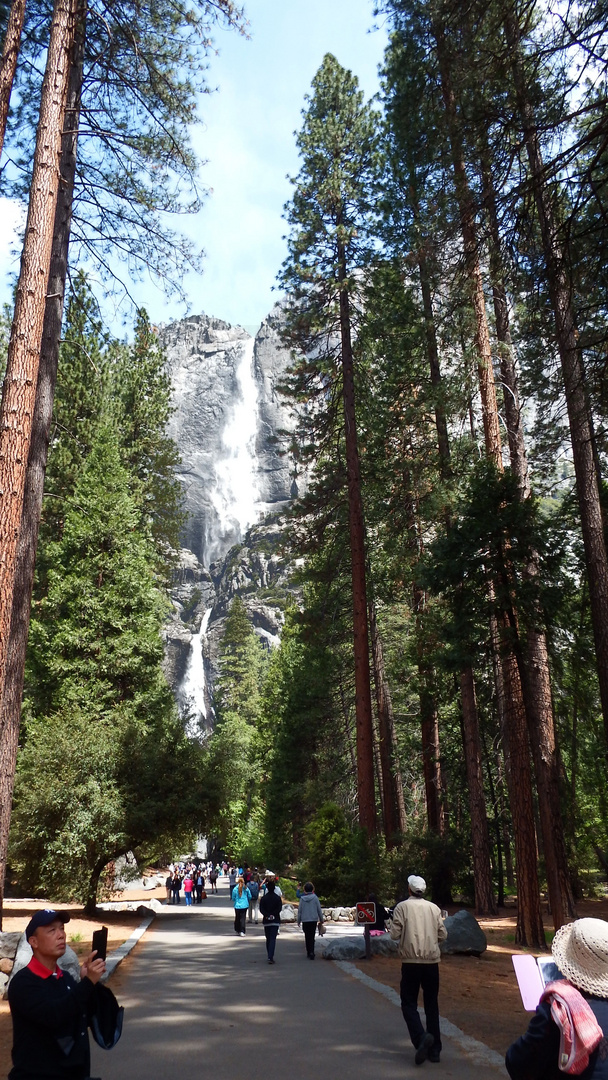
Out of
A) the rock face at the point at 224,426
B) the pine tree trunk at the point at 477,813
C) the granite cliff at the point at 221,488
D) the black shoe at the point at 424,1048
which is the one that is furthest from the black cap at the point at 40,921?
the rock face at the point at 224,426

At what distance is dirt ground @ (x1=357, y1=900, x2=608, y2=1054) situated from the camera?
7.13 meters

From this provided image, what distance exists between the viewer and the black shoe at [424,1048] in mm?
5820

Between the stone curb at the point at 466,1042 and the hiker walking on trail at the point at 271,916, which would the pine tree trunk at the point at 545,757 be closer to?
the stone curb at the point at 466,1042

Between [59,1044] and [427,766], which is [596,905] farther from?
[59,1044]

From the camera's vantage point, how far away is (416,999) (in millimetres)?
6215

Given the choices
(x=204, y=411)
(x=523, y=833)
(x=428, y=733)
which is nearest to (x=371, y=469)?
(x=428, y=733)

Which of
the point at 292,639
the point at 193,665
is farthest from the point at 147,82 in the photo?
the point at 193,665

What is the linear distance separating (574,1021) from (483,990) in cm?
791

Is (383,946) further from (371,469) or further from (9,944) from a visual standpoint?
(371,469)

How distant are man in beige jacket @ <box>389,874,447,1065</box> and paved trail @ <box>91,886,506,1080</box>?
0.57 ft

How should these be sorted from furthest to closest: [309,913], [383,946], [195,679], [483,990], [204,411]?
[204,411] → [195,679] → [309,913] → [383,946] → [483,990]

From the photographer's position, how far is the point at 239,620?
226ft

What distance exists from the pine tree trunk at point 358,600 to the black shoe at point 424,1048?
10.9m

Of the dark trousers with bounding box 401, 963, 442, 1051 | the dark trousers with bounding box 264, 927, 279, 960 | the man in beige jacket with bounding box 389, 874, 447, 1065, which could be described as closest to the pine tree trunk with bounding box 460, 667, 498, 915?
the dark trousers with bounding box 264, 927, 279, 960
